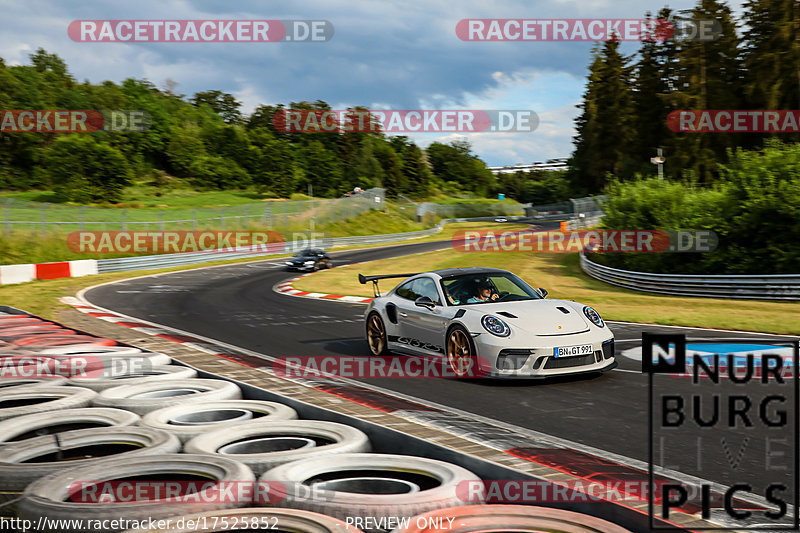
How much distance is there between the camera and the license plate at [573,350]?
7.96 metres

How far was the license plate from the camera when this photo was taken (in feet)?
26.1

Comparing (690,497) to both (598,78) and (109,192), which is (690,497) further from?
(598,78)

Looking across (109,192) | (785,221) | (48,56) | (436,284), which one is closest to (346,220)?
(109,192)

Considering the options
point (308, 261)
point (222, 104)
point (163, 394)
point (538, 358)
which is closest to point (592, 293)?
point (308, 261)

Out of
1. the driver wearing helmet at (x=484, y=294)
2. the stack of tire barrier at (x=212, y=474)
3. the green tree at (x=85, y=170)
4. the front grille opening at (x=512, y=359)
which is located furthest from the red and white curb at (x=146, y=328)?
the green tree at (x=85, y=170)

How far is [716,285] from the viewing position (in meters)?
22.5

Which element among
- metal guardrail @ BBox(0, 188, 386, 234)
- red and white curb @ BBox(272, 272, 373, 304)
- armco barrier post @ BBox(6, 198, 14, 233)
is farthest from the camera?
metal guardrail @ BBox(0, 188, 386, 234)

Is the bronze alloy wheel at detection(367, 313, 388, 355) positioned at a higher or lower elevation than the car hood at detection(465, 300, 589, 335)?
lower

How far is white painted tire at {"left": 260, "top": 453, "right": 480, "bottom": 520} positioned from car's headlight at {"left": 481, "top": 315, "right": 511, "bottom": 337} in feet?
13.0

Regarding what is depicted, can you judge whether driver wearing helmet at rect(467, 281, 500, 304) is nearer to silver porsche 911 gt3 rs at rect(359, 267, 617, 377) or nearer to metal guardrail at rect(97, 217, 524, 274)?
silver porsche 911 gt3 rs at rect(359, 267, 617, 377)

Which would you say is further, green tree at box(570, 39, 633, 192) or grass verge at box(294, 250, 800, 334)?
green tree at box(570, 39, 633, 192)

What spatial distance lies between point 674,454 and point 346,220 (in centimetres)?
6127

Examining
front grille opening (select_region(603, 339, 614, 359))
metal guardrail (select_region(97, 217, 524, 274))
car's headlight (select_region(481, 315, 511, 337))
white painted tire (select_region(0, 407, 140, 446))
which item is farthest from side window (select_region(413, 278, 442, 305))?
metal guardrail (select_region(97, 217, 524, 274))

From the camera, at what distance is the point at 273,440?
517 cm
